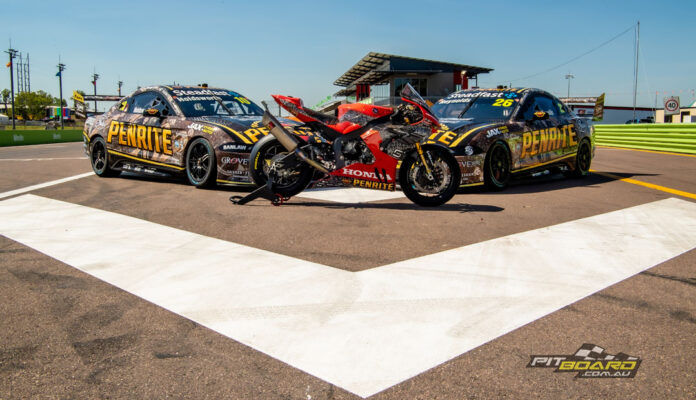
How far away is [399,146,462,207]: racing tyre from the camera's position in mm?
5969

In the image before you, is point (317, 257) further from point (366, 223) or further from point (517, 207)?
point (517, 207)

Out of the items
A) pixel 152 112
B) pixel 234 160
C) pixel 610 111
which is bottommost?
pixel 234 160

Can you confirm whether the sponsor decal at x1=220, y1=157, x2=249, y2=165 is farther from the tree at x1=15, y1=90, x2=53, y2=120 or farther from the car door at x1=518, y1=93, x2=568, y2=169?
the tree at x1=15, y1=90, x2=53, y2=120

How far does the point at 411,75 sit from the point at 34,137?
133 feet

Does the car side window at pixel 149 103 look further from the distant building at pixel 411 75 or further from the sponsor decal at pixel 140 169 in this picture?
the distant building at pixel 411 75

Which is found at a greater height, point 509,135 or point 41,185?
point 509,135

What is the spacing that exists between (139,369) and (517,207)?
518 centimetres

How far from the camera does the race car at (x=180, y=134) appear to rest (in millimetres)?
7504

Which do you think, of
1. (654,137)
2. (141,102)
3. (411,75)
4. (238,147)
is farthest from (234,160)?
(411,75)

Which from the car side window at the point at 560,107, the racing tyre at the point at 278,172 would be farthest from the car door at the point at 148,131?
the car side window at the point at 560,107

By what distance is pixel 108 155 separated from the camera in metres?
9.34

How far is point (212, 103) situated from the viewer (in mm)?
8766

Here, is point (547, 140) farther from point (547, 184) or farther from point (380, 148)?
point (380, 148)

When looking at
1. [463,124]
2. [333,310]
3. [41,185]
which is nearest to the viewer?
[333,310]
